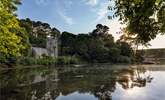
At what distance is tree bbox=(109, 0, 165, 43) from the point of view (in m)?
8.53

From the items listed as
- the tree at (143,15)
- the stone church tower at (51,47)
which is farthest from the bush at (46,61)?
the tree at (143,15)

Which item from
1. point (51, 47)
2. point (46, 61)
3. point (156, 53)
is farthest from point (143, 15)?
point (156, 53)

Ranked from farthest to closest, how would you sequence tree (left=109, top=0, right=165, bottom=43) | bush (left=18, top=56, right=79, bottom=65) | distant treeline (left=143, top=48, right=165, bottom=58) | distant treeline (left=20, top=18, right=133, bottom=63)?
distant treeline (left=143, top=48, right=165, bottom=58) → distant treeline (left=20, top=18, right=133, bottom=63) → bush (left=18, top=56, right=79, bottom=65) → tree (left=109, top=0, right=165, bottom=43)

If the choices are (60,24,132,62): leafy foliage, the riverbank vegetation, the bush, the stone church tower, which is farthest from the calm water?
the stone church tower

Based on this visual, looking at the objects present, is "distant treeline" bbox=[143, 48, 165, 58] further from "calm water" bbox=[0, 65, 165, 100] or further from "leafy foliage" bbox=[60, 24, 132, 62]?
"calm water" bbox=[0, 65, 165, 100]

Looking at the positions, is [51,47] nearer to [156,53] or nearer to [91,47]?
[91,47]

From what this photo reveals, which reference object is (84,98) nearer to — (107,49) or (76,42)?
(107,49)

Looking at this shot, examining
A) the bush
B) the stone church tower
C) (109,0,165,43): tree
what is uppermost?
the stone church tower

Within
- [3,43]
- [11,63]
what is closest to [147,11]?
[3,43]

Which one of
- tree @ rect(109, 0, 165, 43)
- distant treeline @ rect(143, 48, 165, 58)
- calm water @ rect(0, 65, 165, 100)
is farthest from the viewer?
distant treeline @ rect(143, 48, 165, 58)

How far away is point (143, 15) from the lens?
8938 mm

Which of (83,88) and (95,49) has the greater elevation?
(95,49)

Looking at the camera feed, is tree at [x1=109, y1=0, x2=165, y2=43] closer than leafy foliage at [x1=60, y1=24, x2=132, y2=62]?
Yes

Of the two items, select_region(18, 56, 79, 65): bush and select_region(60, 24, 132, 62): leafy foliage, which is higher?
select_region(60, 24, 132, 62): leafy foliage
